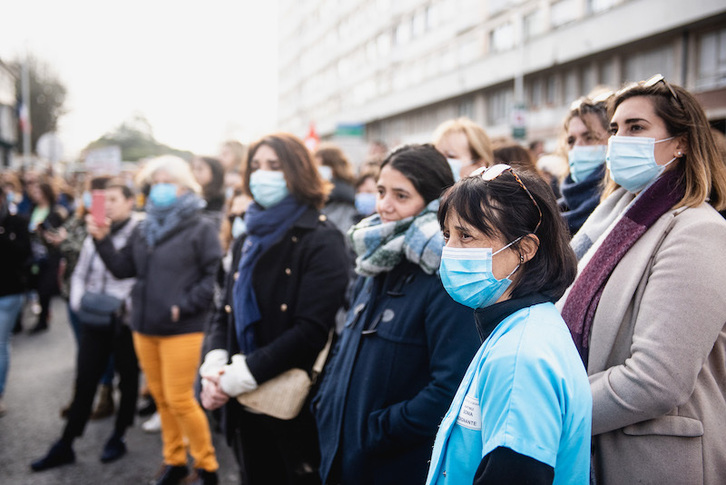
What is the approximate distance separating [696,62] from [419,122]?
67.1 ft

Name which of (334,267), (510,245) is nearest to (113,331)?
(334,267)

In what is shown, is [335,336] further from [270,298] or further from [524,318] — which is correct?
[524,318]

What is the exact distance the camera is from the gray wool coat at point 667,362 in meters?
1.75

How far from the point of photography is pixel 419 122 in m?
37.3

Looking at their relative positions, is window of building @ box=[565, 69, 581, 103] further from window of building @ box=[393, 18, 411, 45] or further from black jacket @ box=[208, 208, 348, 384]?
black jacket @ box=[208, 208, 348, 384]

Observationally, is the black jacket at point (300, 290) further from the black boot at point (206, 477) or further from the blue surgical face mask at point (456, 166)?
the black boot at point (206, 477)

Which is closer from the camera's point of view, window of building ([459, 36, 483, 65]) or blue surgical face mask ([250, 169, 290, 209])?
blue surgical face mask ([250, 169, 290, 209])

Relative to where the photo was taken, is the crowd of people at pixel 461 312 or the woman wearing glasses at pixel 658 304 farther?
the woman wearing glasses at pixel 658 304

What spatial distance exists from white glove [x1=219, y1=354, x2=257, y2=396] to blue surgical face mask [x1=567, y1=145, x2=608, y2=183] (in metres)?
2.05

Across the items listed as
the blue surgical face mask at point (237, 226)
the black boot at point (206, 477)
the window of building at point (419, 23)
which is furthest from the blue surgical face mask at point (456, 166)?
the window of building at point (419, 23)

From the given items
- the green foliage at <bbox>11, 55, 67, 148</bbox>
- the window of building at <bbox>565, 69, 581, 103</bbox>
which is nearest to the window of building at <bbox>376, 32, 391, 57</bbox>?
Result: the window of building at <bbox>565, 69, 581, 103</bbox>

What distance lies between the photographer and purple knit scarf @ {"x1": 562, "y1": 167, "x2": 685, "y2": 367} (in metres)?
2.01

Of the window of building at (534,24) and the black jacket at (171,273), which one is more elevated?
the window of building at (534,24)

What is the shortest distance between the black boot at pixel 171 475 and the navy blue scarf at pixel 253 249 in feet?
5.17
